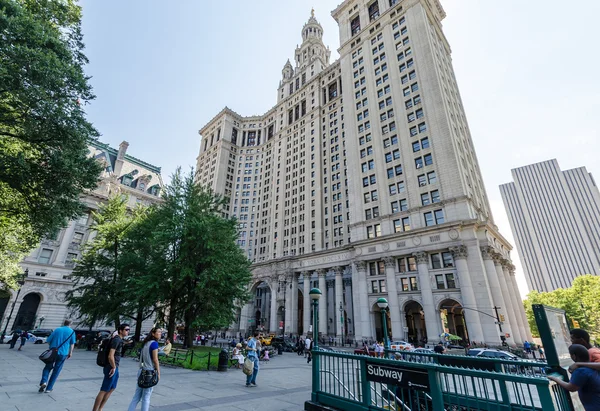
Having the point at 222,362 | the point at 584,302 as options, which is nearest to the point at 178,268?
the point at 222,362

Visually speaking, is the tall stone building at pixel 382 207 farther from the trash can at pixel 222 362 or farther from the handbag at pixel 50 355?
the handbag at pixel 50 355

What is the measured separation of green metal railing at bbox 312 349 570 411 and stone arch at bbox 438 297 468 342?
31259 mm

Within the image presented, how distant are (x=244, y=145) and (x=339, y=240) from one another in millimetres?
57981

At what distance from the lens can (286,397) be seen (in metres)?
10.2

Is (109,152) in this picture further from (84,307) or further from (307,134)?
(84,307)

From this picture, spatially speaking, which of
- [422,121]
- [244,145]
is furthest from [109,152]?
[422,121]

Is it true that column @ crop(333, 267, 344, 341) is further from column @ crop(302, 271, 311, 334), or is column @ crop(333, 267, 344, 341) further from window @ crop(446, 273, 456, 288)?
window @ crop(446, 273, 456, 288)

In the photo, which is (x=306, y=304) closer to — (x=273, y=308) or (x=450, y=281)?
(x=273, y=308)

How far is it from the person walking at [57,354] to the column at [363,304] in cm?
3785

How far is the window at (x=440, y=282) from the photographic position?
121ft

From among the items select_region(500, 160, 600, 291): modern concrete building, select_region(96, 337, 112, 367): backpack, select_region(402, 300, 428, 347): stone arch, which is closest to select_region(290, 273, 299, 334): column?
select_region(402, 300, 428, 347): stone arch

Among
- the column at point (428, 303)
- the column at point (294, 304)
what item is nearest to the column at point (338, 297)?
the column at point (294, 304)

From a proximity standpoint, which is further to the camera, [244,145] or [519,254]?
[519,254]

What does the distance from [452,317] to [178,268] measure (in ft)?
118
